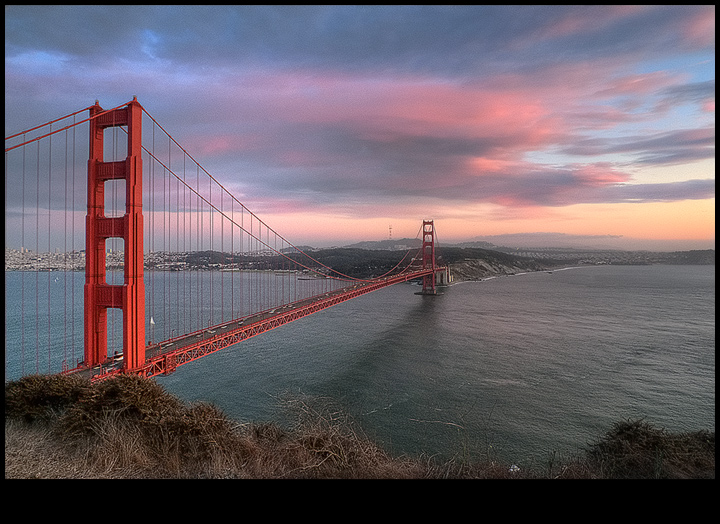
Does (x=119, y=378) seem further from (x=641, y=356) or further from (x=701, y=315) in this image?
(x=701, y=315)

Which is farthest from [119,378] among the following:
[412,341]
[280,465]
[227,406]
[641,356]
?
[641,356]

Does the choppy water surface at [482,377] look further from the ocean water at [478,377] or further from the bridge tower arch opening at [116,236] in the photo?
the bridge tower arch opening at [116,236]

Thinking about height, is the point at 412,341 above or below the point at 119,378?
below

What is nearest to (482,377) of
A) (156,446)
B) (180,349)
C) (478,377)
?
(478,377)

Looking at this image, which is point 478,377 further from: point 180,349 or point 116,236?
point 116,236

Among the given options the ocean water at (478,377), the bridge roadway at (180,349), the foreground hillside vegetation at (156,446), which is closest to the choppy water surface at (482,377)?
the ocean water at (478,377)

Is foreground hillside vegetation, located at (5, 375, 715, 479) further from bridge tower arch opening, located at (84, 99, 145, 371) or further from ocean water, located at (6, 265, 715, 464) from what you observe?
bridge tower arch opening, located at (84, 99, 145, 371)

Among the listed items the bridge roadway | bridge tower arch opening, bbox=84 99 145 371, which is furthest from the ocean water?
bridge tower arch opening, bbox=84 99 145 371
